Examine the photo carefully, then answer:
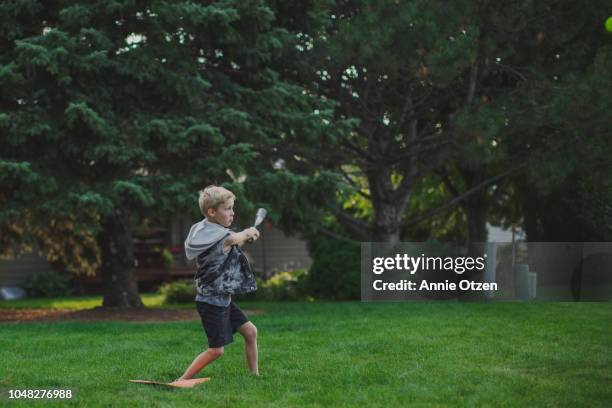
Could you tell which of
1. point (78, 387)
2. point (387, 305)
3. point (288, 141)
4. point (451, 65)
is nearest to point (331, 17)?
point (288, 141)

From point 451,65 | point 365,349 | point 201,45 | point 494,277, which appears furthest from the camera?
point 494,277

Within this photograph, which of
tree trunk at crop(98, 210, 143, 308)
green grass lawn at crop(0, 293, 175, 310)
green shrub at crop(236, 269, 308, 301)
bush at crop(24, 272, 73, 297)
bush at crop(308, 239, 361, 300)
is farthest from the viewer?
bush at crop(24, 272, 73, 297)

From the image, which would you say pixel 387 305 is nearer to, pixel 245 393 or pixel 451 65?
pixel 451 65

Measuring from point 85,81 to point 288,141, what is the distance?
3289mm

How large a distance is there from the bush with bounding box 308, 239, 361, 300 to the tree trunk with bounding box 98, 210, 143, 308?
397cm

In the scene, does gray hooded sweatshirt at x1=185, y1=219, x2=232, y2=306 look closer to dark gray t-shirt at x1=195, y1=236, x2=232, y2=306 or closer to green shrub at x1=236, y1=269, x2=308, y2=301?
dark gray t-shirt at x1=195, y1=236, x2=232, y2=306

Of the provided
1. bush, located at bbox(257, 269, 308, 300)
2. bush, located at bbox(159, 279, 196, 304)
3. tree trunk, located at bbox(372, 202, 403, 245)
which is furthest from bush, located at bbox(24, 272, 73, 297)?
tree trunk, located at bbox(372, 202, 403, 245)

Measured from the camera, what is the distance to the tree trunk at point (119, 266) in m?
13.8

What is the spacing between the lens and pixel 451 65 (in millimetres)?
11242

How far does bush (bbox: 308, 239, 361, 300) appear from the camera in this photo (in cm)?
1612

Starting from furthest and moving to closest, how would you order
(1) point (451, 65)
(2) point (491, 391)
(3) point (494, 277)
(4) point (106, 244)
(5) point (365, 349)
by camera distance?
1. (3) point (494, 277)
2. (4) point (106, 244)
3. (1) point (451, 65)
4. (5) point (365, 349)
5. (2) point (491, 391)

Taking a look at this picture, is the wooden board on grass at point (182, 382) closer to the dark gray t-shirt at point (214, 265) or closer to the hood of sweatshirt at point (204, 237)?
the dark gray t-shirt at point (214, 265)

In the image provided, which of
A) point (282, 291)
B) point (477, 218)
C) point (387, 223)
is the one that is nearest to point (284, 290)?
point (282, 291)

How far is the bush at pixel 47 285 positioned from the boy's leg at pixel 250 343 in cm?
1536
